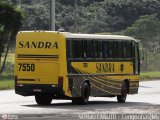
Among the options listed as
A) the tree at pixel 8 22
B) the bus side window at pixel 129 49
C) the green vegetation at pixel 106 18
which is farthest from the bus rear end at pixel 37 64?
the green vegetation at pixel 106 18

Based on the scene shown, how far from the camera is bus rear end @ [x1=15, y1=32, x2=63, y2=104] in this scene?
2939cm

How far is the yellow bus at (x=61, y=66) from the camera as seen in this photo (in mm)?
29438

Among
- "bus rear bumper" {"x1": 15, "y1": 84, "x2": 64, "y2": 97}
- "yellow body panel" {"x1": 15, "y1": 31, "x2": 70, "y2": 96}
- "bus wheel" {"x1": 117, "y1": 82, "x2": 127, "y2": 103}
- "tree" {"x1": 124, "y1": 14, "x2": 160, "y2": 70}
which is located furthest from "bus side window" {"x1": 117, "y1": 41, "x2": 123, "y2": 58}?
Result: "tree" {"x1": 124, "y1": 14, "x2": 160, "y2": 70}

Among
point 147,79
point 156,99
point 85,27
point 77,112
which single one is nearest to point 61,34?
point 77,112

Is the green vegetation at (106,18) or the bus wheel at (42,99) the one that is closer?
the bus wheel at (42,99)

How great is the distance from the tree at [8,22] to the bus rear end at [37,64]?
3061 cm

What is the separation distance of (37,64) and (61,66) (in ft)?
3.03

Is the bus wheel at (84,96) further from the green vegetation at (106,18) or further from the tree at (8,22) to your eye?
the green vegetation at (106,18)

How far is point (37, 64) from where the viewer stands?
29.7 m

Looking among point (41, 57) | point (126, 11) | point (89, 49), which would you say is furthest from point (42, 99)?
point (126, 11)

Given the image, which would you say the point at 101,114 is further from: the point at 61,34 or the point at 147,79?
the point at 147,79

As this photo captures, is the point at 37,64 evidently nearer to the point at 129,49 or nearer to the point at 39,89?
the point at 39,89

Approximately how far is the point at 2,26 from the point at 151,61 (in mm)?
19017

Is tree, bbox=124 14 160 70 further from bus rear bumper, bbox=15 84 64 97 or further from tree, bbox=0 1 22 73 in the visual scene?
bus rear bumper, bbox=15 84 64 97
